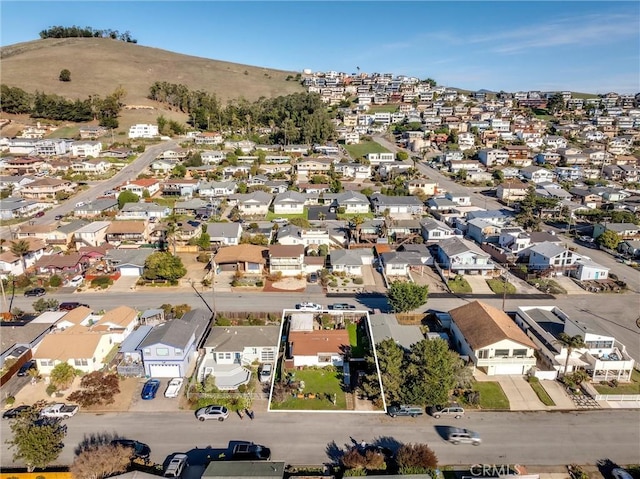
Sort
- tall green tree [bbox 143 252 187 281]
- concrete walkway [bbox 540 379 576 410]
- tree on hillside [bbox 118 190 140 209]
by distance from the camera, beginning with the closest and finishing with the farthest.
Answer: concrete walkway [bbox 540 379 576 410] < tall green tree [bbox 143 252 187 281] < tree on hillside [bbox 118 190 140 209]

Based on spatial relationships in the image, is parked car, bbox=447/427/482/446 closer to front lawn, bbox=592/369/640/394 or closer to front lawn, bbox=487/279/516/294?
front lawn, bbox=592/369/640/394

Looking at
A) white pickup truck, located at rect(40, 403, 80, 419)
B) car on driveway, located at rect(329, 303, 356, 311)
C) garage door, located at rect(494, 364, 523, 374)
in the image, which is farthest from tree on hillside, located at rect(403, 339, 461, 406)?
white pickup truck, located at rect(40, 403, 80, 419)

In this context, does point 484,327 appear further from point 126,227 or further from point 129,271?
point 126,227

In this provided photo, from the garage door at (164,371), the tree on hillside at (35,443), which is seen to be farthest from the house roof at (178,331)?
the tree on hillside at (35,443)

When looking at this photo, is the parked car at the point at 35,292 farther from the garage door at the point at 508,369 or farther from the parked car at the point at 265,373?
the garage door at the point at 508,369

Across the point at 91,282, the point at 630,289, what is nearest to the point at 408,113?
the point at 630,289

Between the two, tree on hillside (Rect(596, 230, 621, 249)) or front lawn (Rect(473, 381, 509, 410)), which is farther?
tree on hillside (Rect(596, 230, 621, 249))

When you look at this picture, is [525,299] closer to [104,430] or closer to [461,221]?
[461,221]
